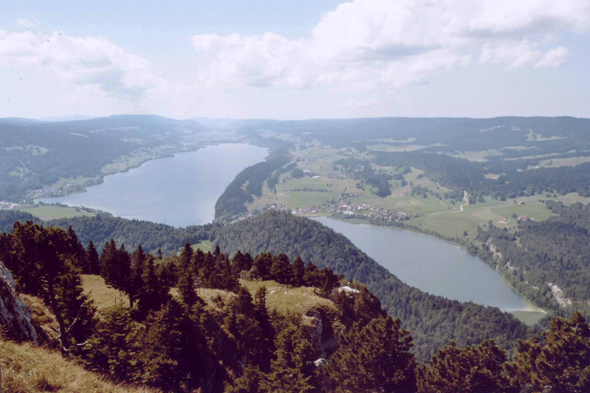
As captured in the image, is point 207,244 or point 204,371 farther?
point 207,244

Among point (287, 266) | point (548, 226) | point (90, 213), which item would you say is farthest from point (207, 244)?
point (548, 226)

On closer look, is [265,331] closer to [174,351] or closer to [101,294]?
[174,351]

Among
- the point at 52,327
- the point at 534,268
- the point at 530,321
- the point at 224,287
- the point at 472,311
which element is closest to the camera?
the point at 52,327

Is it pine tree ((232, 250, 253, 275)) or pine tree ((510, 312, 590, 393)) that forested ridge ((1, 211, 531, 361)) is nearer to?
pine tree ((232, 250, 253, 275))

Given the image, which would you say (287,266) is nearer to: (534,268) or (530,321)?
(530,321)

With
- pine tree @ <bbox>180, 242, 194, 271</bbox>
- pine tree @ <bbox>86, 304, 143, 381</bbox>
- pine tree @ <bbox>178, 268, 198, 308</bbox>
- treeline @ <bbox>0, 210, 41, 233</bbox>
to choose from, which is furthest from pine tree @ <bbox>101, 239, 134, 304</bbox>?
treeline @ <bbox>0, 210, 41, 233</bbox>

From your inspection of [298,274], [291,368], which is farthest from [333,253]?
[291,368]
